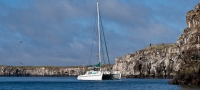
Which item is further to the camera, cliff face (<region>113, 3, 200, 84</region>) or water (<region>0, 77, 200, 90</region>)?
cliff face (<region>113, 3, 200, 84</region>)

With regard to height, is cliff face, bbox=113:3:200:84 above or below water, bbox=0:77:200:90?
above

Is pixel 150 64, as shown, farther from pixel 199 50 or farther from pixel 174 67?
pixel 199 50

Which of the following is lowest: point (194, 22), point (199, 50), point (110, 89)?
point (110, 89)

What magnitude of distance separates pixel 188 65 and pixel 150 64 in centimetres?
10568

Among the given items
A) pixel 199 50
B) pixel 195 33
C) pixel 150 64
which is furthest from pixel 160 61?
pixel 199 50

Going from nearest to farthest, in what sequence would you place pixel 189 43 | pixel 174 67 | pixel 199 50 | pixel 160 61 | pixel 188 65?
1. pixel 188 65
2. pixel 199 50
3. pixel 189 43
4. pixel 174 67
5. pixel 160 61

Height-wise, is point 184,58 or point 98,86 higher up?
point 184,58

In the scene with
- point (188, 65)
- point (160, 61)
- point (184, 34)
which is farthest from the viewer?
point (160, 61)

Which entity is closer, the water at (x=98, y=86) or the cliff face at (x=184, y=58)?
the water at (x=98, y=86)

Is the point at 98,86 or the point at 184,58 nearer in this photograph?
→ the point at 98,86

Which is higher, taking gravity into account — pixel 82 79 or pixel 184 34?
pixel 184 34

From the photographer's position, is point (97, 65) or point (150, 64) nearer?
point (97, 65)

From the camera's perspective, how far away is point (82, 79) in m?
144

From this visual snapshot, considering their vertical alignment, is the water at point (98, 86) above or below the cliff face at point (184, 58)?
below
